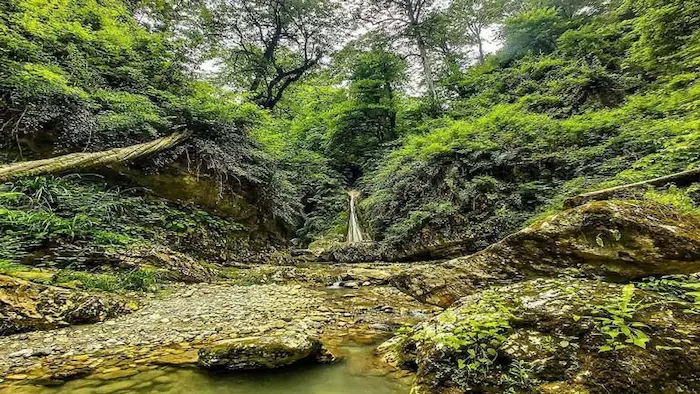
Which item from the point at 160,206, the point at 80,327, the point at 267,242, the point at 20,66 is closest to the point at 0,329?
the point at 80,327

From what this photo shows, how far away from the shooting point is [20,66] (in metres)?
6.50

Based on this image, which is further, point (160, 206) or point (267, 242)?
point (267, 242)

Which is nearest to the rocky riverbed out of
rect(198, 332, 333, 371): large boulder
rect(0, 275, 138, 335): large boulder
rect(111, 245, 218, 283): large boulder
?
rect(0, 275, 138, 335): large boulder

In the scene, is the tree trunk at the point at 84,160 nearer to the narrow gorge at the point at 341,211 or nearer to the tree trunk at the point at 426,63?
the narrow gorge at the point at 341,211

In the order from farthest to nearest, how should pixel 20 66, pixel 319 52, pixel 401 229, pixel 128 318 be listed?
pixel 319 52
pixel 401 229
pixel 20 66
pixel 128 318

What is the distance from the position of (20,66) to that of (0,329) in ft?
17.8

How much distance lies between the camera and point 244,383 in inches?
112

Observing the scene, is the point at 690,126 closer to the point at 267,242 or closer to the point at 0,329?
the point at 0,329

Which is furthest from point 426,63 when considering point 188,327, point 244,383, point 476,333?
point 244,383

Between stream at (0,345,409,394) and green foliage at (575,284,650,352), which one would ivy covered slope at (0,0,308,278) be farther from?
green foliage at (575,284,650,352)

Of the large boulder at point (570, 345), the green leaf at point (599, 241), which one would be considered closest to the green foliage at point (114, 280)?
the large boulder at point (570, 345)

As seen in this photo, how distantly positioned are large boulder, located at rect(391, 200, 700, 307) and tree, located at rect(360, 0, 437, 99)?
47.0ft

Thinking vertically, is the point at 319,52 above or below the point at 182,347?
above

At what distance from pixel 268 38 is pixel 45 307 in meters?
14.6
